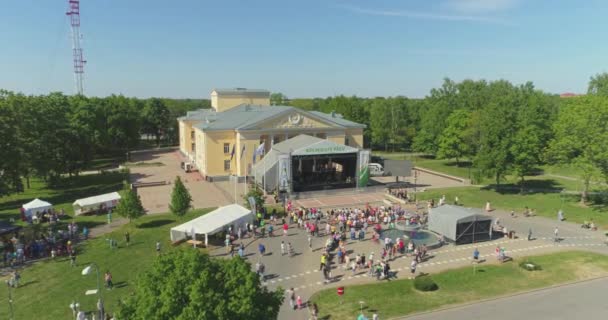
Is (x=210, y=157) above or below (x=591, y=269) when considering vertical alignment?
above

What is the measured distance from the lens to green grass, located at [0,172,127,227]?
37503mm

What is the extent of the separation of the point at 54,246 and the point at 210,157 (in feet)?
85.0

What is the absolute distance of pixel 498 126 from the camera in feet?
142

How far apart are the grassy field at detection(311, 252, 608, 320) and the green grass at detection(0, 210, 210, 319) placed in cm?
1171

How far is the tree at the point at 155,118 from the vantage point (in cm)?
9262

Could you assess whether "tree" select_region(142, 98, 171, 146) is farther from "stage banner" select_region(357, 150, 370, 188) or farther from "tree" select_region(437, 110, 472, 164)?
"tree" select_region(437, 110, 472, 164)

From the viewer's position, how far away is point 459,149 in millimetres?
62344

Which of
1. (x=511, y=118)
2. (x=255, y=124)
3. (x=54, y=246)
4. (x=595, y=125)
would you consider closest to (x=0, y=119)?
(x=54, y=246)

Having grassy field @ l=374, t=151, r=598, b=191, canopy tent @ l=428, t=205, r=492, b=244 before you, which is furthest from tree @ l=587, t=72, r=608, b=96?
canopy tent @ l=428, t=205, r=492, b=244

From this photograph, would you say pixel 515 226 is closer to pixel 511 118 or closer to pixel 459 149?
pixel 511 118

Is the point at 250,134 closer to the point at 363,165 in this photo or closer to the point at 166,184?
the point at 166,184

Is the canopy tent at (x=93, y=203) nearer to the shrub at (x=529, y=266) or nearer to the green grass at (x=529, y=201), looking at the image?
the green grass at (x=529, y=201)

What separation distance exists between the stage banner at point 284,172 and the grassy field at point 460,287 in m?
22.6

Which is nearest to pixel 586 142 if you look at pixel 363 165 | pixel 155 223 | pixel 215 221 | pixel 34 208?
pixel 363 165
